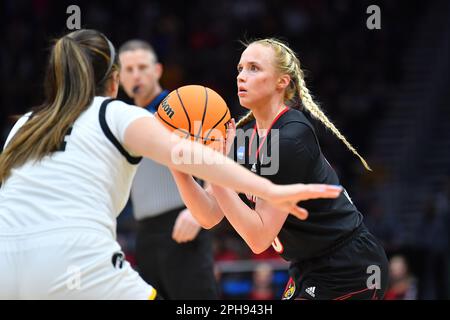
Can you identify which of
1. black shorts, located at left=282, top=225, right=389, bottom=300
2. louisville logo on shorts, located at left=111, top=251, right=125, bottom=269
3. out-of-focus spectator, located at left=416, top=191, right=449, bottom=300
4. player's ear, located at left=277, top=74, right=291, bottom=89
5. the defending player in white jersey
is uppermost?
player's ear, located at left=277, top=74, right=291, bottom=89

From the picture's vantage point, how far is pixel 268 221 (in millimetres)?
3768

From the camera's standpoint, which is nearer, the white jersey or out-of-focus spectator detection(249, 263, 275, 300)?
the white jersey

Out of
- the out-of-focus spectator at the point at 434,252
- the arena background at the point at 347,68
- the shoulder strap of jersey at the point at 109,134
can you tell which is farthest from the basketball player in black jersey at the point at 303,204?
the arena background at the point at 347,68

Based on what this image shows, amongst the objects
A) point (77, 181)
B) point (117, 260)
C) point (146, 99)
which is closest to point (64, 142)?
point (77, 181)

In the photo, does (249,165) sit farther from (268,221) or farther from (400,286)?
(400,286)

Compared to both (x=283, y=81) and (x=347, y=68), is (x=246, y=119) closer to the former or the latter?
(x=283, y=81)

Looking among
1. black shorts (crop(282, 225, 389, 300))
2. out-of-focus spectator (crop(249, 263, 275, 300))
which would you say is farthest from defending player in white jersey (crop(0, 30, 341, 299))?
out-of-focus spectator (crop(249, 263, 275, 300))

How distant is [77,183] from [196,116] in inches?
37.2

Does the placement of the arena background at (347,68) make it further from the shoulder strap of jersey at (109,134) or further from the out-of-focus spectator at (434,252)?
the shoulder strap of jersey at (109,134)

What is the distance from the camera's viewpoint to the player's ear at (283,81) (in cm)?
421

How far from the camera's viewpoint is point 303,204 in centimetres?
405

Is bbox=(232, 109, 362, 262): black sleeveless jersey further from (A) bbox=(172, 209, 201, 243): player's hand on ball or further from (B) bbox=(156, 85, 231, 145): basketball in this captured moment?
(A) bbox=(172, 209, 201, 243): player's hand on ball

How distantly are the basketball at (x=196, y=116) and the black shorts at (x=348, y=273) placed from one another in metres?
0.91

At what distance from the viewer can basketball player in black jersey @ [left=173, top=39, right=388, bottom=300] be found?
3.91 m
